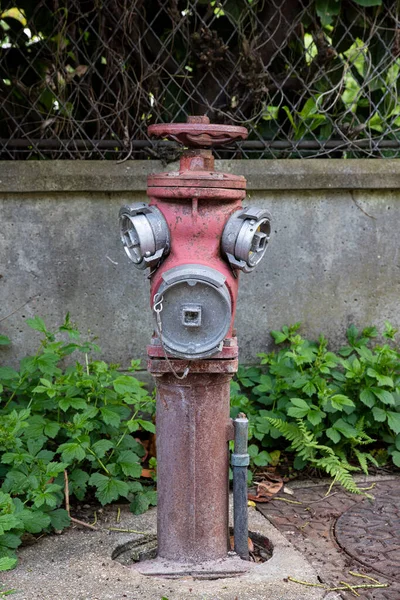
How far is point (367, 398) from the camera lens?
381cm

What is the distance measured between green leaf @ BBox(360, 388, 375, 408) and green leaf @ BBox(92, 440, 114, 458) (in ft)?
4.25

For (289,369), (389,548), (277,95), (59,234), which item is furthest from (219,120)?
(389,548)

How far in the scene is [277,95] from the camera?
14.2 feet

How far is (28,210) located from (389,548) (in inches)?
94.0

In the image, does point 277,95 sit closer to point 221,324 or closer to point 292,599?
point 221,324

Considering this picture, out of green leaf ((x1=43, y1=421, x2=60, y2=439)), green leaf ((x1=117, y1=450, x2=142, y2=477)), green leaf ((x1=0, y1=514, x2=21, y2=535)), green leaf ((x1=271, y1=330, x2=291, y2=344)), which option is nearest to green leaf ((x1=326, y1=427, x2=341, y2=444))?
green leaf ((x1=271, y1=330, x2=291, y2=344))

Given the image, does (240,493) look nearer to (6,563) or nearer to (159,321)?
(159,321)

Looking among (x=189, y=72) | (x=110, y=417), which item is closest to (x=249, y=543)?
(x=110, y=417)

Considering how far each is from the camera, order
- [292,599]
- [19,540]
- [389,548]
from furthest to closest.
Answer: [389,548] < [19,540] < [292,599]

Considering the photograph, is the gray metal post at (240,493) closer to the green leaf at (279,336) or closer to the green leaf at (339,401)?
the green leaf at (339,401)

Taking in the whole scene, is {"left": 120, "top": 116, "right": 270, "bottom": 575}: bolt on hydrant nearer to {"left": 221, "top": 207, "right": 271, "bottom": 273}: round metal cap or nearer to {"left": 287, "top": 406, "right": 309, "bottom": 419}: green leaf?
{"left": 221, "top": 207, "right": 271, "bottom": 273}: round metal cap

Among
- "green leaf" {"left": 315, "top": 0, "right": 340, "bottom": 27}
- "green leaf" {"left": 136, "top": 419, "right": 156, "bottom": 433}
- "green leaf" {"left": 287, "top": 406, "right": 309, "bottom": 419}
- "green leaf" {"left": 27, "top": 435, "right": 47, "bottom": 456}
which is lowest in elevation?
"green leaf" {"left": 27, "top": 435, "right": 47, "bottom": 456}

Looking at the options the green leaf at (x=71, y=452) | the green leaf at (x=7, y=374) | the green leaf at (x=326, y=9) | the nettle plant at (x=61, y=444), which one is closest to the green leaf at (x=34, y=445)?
the nettle plant at (x=61, y=444)

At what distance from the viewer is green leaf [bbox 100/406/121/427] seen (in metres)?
3.30
